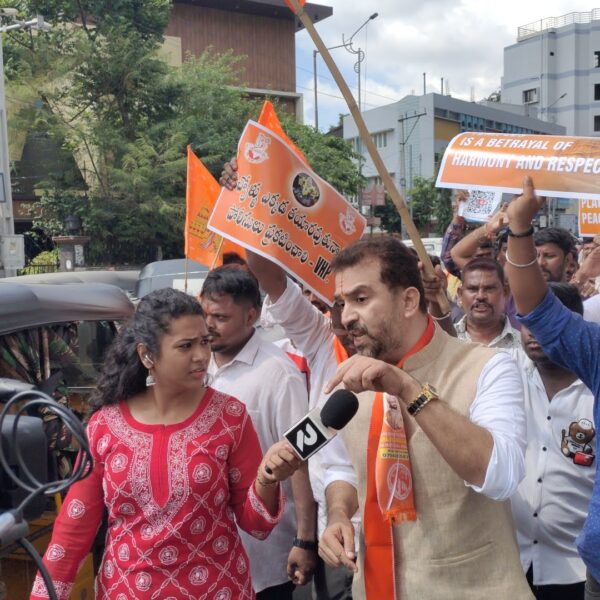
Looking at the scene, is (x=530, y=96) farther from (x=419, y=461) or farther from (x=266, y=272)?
(x=419, y=461)

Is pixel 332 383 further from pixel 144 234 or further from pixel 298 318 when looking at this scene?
pixel 144 234

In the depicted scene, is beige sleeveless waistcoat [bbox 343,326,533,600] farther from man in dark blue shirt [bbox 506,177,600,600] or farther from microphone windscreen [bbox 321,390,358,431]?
man in dark blue shirt [bbox 506,177,600,600]

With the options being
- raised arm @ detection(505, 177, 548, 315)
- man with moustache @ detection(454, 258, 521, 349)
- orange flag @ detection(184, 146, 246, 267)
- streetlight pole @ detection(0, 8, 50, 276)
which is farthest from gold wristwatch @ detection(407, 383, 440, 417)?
streetlight pole @ detection(0, 8, 50, 276)

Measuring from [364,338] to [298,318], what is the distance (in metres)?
1.37

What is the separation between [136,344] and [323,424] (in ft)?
2.90

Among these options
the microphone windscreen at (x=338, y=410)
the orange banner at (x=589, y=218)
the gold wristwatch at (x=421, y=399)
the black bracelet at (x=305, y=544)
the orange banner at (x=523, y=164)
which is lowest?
the black bracelet at (x=305, y=544)

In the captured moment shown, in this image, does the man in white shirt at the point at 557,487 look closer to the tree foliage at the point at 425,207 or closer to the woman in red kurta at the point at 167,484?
the woman in red kurta at the point at 167,484

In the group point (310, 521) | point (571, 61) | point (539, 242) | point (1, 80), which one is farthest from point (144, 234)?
point (571, 61)

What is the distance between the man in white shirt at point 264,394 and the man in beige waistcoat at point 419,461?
703mm

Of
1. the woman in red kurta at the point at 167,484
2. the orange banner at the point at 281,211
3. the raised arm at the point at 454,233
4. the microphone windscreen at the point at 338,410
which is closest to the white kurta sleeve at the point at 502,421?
the microphone windscreen at the point at 338,410

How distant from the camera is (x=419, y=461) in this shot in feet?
6.70

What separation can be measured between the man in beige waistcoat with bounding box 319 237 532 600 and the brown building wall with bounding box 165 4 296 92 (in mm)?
45429

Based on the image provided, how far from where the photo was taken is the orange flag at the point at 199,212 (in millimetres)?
6027

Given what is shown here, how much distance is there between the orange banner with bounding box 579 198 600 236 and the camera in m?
5.94
